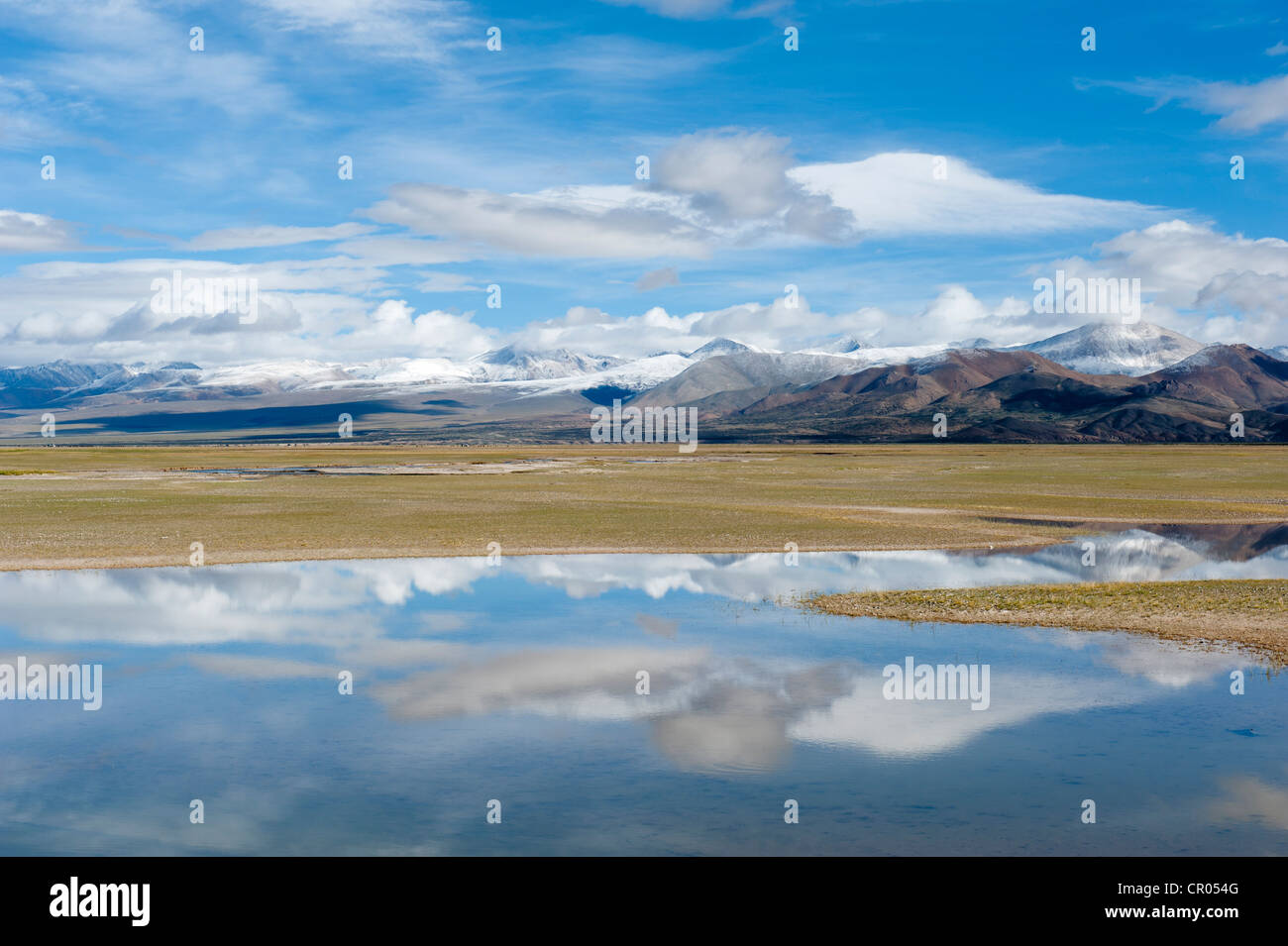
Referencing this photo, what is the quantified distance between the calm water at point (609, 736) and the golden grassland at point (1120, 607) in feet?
4.85

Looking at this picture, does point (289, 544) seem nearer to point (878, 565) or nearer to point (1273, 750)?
point (878, 565)

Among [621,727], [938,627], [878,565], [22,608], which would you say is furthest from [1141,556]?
[22,608]

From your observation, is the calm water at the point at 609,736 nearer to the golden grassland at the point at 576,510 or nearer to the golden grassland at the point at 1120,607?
the golden grassland at the point at 1120,607

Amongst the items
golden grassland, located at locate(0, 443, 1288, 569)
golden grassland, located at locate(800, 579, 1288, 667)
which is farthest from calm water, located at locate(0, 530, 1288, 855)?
golden grassland, located at locate(0, 443, 1288, 569)

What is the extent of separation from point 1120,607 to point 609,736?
1714 cm

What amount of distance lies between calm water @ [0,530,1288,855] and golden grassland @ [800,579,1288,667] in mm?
1477

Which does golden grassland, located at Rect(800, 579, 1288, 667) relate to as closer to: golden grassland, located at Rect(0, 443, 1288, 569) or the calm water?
the calm water

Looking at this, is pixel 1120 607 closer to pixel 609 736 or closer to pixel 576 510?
pixel 609 736

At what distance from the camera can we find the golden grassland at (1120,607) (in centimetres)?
2480

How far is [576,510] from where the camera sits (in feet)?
190

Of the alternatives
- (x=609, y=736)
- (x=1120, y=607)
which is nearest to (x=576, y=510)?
(x=1120, y=607)

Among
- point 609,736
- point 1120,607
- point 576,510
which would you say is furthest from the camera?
point 576,510

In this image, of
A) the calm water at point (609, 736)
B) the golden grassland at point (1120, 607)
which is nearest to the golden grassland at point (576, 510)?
the golden grassland at point (1120, 607)
